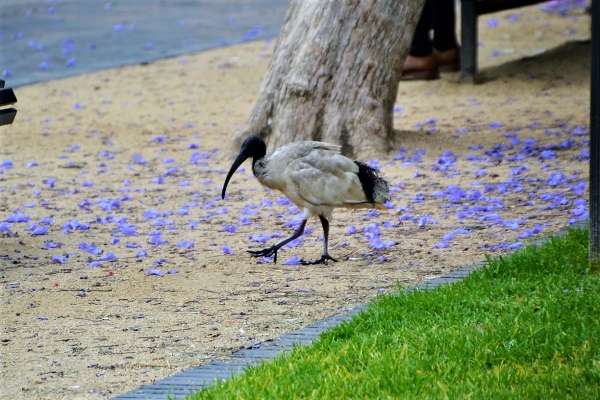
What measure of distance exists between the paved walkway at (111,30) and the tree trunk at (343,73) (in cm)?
624

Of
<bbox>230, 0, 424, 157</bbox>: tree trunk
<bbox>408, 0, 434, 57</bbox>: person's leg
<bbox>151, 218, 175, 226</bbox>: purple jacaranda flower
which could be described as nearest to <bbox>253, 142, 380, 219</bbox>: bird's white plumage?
<bbox>151, 218, 175, 226</bbox>: purple jacaranda flower

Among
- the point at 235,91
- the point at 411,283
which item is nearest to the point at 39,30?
the point at 235,91

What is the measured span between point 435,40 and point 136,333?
9.13 metres

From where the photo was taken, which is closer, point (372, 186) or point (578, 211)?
point (372, 186)

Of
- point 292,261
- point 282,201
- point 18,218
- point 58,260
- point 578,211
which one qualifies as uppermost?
point 58,260

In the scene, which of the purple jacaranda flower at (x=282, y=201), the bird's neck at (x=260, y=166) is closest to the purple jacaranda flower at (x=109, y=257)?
the bird's neck at (x=260, y=166)

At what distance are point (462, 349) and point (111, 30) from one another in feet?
49.9

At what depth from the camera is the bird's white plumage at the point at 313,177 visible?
5.95 meters

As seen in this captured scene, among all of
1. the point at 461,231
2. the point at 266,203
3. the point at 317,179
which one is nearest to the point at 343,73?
the point at 266,203

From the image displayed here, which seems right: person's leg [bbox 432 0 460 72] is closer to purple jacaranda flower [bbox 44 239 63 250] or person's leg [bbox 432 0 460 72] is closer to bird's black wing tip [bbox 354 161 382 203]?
bird's black wing tip [bbox 354 161 382 203]

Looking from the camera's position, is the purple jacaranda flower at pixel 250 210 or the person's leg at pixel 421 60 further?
the person's leg at pixel 421 60

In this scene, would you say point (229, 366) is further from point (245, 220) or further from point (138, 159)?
point (138, 159)

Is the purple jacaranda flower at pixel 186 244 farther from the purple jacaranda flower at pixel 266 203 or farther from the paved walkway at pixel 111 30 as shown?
the paved walkway at pixel 111 30

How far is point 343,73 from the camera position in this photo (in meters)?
8.84
